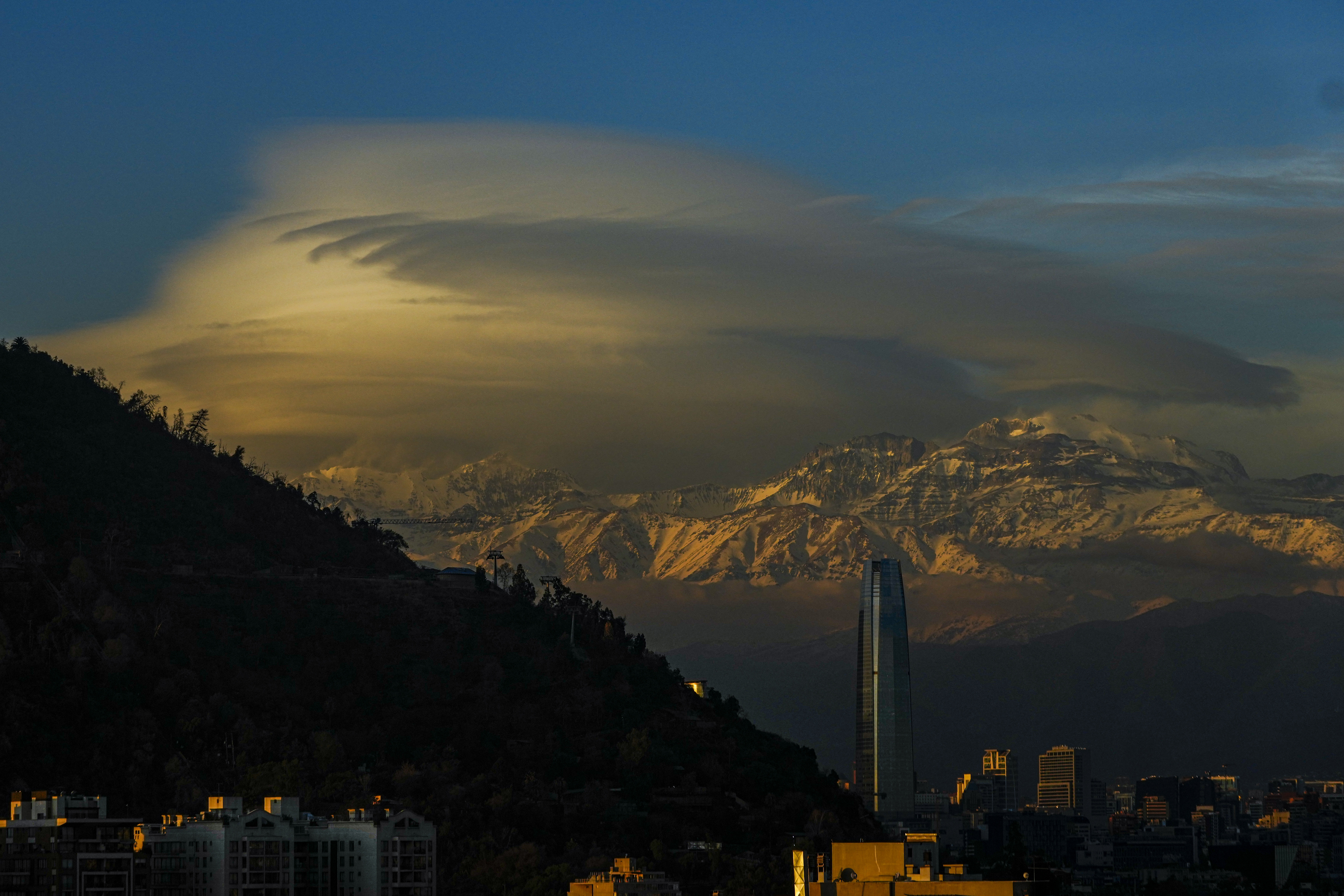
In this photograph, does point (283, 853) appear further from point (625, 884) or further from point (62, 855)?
point (625, 884)

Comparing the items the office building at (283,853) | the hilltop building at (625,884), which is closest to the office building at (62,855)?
the office building at (283,853)

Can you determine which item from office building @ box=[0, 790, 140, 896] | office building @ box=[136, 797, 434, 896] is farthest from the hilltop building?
office building @ box=[0, 790, 140, 896]

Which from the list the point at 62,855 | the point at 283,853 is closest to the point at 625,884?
the point at 283,853

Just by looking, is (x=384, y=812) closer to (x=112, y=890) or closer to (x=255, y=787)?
(x=255, y=787)

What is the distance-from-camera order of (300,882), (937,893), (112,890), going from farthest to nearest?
(300,882)
(112,890)
(937,893)

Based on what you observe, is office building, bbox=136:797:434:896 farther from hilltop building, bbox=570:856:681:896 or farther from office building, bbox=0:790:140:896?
hilltop building, bbox=570:856:681:896

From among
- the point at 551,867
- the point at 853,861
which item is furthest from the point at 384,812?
the point at 853,861

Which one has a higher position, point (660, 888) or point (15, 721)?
point (15, 721)
